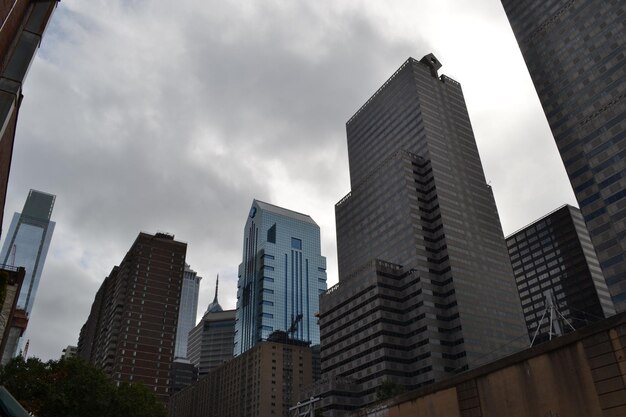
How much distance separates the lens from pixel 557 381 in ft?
85.2

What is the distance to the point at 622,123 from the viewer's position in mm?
95625

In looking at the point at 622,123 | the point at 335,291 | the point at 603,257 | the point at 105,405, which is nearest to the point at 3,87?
the point at 105,405

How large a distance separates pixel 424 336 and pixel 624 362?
334ft

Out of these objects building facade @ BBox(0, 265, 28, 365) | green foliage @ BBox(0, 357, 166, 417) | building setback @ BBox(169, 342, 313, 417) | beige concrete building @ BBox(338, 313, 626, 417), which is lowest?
beige concrete building @ BBox(338, 313, 626, 417)

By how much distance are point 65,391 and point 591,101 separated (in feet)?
357

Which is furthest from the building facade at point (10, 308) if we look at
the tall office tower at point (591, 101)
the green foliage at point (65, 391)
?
the tall office tower at point (591, 101)

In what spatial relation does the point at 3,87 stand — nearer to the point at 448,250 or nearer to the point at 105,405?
the point at 105,405

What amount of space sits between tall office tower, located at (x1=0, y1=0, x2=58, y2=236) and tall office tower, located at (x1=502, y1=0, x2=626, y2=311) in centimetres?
9606

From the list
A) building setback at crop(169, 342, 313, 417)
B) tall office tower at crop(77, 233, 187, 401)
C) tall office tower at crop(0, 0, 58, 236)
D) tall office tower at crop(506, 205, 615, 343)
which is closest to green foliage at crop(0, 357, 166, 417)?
tall office tower at crop(0, 0, 58, 236)

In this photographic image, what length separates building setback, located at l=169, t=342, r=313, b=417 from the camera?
534 feet

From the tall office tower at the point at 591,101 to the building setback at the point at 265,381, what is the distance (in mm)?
101299

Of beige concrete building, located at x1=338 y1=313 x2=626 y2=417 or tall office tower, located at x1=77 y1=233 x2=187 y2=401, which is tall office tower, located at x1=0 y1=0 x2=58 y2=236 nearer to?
beige concrete building, located at x1=338 y1=313 x2=626 y2=417

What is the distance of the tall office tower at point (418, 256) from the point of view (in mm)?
122688

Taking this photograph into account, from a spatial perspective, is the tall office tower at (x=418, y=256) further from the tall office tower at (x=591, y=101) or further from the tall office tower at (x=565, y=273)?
the tall office tower at (x=565, y=273)
